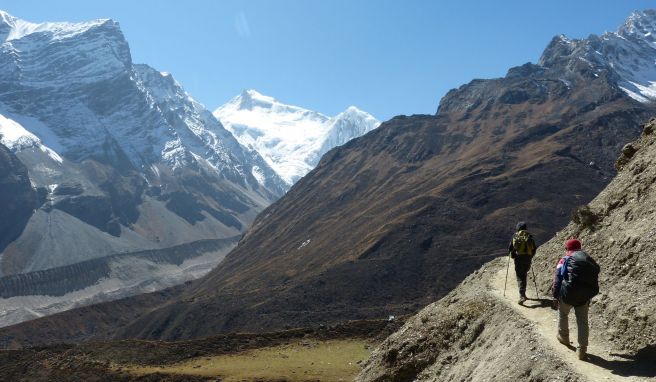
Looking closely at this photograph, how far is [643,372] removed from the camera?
12.2m

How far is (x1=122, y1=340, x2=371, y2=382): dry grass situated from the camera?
39531 mm

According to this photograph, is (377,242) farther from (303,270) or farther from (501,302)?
(501,302)

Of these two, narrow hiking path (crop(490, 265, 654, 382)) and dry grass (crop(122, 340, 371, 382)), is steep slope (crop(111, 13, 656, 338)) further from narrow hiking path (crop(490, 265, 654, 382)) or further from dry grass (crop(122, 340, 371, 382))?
narrow hiking path (crop(490, 265, 654, 382))

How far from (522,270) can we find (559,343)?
464 cm

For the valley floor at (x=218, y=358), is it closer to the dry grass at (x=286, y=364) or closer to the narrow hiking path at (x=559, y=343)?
the dry grass at (x=286, y=364)

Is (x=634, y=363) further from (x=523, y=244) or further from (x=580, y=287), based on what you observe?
(x=523, y=244)

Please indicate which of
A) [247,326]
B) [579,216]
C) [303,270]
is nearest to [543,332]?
[579,216]

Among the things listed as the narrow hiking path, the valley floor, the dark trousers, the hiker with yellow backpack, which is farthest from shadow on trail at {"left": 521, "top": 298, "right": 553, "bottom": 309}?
the valley floor

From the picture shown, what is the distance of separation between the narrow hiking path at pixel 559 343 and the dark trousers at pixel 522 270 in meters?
0.45

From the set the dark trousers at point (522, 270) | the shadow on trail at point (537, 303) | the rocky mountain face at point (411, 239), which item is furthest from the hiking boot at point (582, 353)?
the rocky mountain face at point (411, 239)

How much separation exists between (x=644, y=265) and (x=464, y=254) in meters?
108

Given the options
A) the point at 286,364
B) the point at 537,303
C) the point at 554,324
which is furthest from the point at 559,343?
the point at 286,364

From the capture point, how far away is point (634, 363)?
41.3 feet

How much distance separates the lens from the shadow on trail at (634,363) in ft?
39.9
